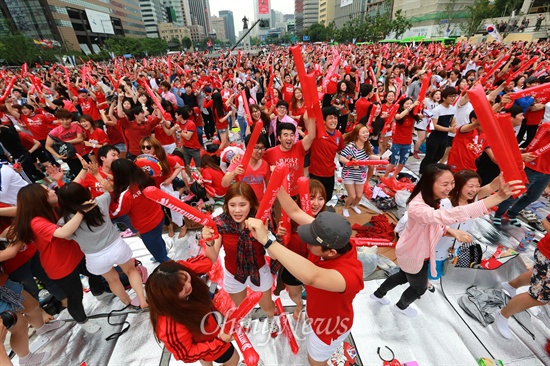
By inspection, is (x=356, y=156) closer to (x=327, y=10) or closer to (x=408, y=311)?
(x=408, y=311)

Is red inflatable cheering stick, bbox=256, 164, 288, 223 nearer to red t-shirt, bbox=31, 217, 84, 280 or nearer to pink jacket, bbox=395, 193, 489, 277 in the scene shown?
pink jacket, bbox=395, 193, 489, 277

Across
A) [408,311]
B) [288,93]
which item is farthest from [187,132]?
[408,311]

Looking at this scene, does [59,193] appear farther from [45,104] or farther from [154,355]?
[45,104]

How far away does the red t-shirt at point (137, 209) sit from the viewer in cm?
316

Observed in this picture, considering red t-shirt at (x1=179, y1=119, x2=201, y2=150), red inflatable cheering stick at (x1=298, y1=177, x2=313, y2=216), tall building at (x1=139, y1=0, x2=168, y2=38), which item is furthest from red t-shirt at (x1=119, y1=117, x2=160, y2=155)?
tall building at (x1=139, y1=0, x2=168, y2=38)

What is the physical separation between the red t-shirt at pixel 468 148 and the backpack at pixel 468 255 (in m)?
1.44

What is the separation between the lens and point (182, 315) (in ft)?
5.93

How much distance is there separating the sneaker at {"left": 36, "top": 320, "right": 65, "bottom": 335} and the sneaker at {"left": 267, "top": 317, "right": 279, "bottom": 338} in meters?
2.60

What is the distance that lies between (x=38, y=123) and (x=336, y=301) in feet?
27.1

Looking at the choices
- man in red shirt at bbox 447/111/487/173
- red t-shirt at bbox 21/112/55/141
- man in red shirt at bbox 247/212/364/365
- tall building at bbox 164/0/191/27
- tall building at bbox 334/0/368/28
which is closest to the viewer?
man in red shirt at bbox 247/212/364/365

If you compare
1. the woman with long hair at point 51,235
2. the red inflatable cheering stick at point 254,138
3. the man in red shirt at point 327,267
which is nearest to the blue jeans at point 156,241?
the woman with long hair at point 51,235

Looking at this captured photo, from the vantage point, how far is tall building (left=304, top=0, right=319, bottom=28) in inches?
5020

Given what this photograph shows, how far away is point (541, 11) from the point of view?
123 feet

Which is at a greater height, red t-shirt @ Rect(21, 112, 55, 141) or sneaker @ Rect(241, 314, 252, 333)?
red t-shirt @ Rect(21, 112, 55, 141)
